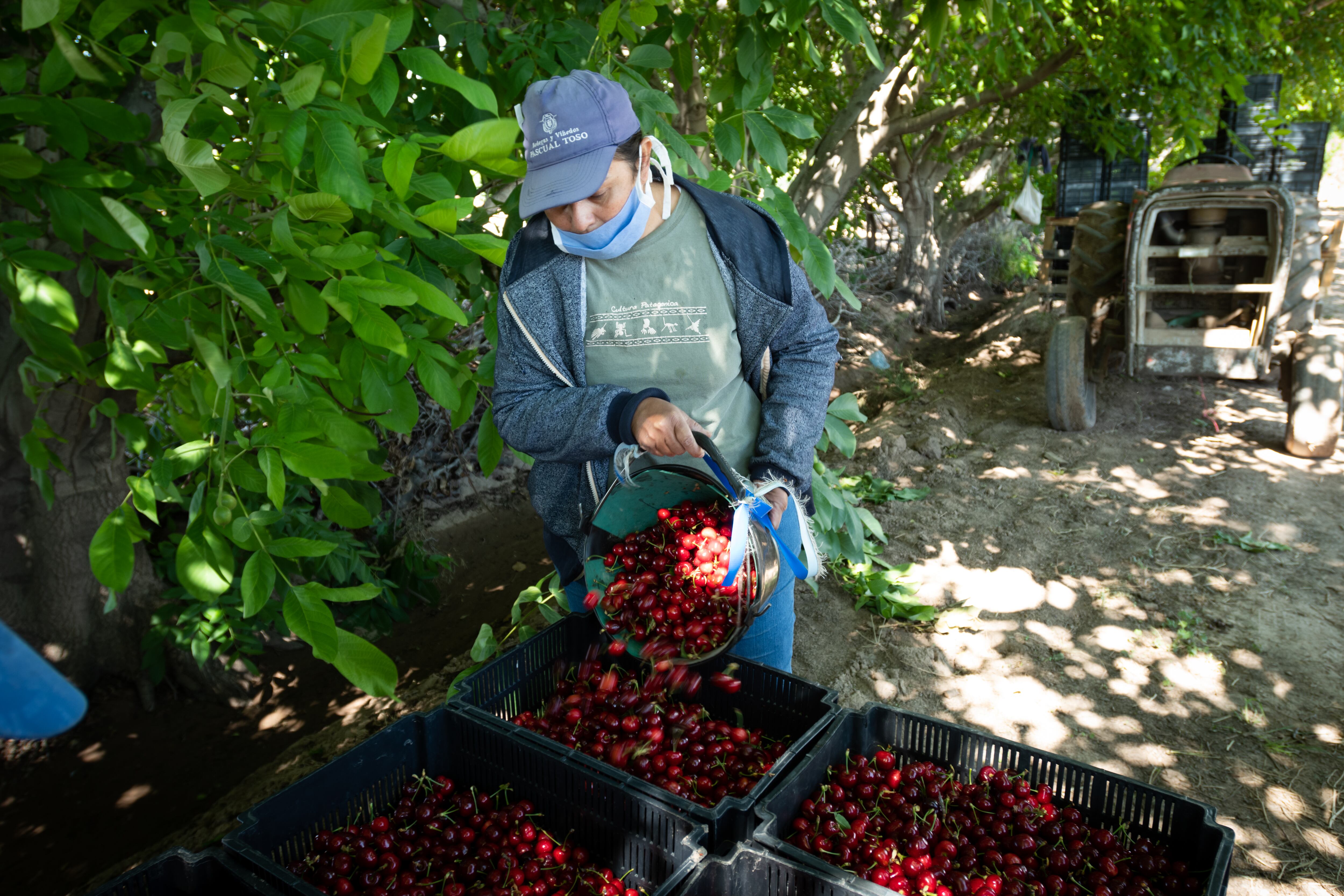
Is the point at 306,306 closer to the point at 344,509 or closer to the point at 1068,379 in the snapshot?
the point at 344,509

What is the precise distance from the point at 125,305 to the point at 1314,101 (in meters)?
15.3

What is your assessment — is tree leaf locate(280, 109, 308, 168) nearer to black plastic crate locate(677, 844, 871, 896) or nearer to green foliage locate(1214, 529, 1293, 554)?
black plastic crate locate(677, 844, 871, 896)

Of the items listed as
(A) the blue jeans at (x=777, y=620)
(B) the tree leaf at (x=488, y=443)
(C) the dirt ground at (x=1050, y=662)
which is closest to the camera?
(A) the blue jeans at (x=777, y=620)

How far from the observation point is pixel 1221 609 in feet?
14.3

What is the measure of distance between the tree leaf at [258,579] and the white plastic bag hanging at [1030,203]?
46.3 feet

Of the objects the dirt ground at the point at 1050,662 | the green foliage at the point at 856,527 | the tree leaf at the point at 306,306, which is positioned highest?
the tree leaf at the point at 306,306

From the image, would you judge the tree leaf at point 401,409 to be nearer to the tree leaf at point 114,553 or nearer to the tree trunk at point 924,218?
the tree leaf at point 114,553

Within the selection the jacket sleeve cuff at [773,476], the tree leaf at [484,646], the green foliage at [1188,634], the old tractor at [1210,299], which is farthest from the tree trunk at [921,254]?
the jacket sleeve cuff at [773,476]

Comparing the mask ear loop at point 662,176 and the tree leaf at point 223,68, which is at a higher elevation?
the tree leaf at point 223,68

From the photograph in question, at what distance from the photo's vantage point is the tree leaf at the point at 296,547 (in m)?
1.70

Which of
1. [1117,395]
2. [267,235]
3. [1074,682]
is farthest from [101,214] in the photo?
[1117,395]

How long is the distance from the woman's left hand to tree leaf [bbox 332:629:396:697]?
936 mm

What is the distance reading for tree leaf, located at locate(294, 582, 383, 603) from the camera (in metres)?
1.63

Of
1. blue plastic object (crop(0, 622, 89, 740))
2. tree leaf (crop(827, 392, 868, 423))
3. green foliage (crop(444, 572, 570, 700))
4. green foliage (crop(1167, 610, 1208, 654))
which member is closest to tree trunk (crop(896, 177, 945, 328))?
green foliage (crop(1167, 610, 1208, 654))
